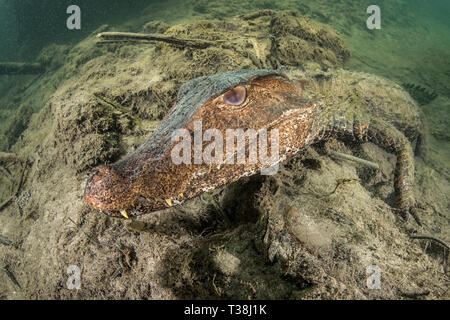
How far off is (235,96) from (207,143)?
541 millimetres

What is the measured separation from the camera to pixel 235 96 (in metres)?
1.98

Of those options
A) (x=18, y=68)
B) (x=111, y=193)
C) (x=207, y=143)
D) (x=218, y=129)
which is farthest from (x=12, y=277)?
(x=18, y=68)

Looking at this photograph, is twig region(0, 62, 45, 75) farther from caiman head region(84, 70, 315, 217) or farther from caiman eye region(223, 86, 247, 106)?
caiman eye region(223, 86, 247, 106)

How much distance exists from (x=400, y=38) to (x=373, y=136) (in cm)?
1530

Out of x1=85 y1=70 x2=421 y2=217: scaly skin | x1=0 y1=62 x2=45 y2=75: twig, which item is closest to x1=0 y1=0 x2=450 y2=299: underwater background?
x1=0 y1=62 x2=45 y2=75: twig

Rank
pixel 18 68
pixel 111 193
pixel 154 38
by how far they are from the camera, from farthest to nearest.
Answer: pixel 18 68, pixel 154 38, pixel 111 193

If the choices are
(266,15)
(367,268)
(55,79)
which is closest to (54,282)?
(367,268)

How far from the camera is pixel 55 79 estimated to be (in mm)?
8352

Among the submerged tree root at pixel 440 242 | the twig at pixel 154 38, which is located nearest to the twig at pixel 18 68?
the twig at pixel 154 38

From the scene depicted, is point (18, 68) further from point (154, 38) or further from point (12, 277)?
point (12, 277)

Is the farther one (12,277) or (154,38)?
(154,38)

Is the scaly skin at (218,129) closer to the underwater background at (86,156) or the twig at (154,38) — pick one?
the underwater background at (86,156)

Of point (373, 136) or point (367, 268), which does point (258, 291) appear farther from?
point (373, 136)

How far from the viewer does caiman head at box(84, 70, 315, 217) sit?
59.9 inches
